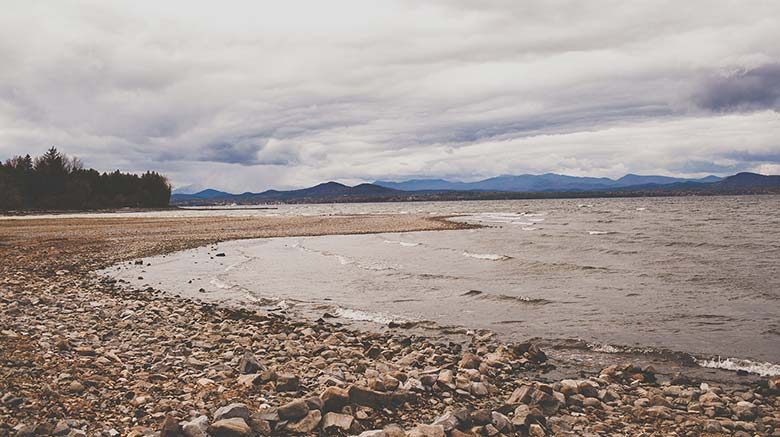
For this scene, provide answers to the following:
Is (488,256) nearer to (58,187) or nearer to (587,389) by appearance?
(587,389)

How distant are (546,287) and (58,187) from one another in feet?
452

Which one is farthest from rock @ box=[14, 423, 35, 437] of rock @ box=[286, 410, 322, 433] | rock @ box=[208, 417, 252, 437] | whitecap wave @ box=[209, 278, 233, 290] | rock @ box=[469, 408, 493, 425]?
whitecap wave @ box=[209, 278, 233, 290]

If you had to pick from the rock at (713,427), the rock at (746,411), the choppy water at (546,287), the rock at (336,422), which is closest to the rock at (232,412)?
the rock at (336,422)

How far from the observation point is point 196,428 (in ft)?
21.6

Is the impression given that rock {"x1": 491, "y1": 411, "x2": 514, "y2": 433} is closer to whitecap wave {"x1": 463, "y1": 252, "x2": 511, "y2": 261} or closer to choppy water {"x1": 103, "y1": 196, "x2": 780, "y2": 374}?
choppy water {"x1": 103, "y1": 196, "x2": 780, "y2": 374}

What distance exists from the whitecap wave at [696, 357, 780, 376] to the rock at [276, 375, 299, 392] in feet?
28.7

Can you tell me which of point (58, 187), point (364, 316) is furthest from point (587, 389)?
point (58, 187)

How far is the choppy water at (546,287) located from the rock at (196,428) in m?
9.50

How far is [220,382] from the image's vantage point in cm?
902

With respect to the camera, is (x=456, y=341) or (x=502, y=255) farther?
(x=502, y=255)

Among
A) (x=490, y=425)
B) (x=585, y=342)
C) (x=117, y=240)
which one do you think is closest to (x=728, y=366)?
(x=585, y=342)

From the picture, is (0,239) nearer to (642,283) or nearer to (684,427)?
(642,283)

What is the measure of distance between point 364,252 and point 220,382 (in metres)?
29.5

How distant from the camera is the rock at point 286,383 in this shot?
8.60 metres
